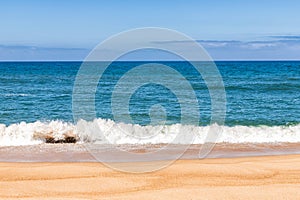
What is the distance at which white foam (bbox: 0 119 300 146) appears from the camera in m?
12.4

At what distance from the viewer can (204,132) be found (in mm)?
14133

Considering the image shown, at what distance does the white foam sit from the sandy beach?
165 inches

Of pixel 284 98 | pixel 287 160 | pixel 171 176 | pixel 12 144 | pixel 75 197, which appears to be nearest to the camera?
pixel 75 197

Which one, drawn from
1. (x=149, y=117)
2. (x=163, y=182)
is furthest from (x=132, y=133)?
(x=163, y=182)

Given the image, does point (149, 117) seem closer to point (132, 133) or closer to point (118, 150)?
point (132, 133)

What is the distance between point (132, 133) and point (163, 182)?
7.51 meters

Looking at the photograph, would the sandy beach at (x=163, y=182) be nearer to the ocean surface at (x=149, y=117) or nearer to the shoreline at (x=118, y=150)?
the shoreline at (x=118, y=150)

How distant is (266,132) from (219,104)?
19.6 feet

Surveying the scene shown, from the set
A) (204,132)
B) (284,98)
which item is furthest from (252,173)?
(284,98)

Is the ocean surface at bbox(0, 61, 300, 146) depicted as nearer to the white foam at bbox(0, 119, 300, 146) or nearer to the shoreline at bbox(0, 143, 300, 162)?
the white foam at bbox(0, 119, 300, 146)

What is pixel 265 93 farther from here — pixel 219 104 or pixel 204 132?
pixel 204 132

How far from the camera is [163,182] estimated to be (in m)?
6.85

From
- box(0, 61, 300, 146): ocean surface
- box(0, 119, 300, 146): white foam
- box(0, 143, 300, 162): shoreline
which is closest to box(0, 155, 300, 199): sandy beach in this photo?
box(0, 143, 300, 162): shoreline

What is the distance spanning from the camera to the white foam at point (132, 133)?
12.4 m
